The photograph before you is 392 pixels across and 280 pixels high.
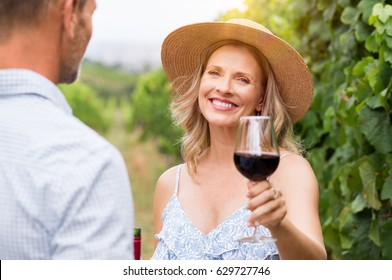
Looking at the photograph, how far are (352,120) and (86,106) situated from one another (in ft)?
61.8

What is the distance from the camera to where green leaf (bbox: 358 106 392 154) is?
361cm

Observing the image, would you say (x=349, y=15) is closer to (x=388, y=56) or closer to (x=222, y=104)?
(x=388, y=56)

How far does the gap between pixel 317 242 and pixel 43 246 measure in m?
1.20

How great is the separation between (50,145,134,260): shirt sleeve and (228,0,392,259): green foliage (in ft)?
6.80

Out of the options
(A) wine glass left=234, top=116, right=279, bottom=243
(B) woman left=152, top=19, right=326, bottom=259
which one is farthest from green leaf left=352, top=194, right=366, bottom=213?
(A) wine glass left=234, top=116, right=279, bottom=243

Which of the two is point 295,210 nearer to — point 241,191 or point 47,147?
point 241,191

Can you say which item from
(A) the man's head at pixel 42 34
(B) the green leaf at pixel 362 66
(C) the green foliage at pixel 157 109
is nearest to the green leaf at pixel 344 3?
(B) the green leaf at pixel 362 66

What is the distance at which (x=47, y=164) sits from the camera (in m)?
1.42

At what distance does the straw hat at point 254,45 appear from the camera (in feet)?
8.95

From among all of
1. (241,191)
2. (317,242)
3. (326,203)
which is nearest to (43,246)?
(317,242)

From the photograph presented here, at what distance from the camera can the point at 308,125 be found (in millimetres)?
5293

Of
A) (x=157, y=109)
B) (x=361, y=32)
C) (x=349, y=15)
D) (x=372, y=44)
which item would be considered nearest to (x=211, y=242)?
(x=372, y=44)

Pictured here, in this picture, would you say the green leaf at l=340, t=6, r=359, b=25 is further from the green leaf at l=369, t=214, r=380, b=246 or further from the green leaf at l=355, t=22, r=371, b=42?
the green leaf at l=369, t=214, r=380, b=246

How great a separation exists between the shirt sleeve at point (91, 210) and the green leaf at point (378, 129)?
2.39 m
